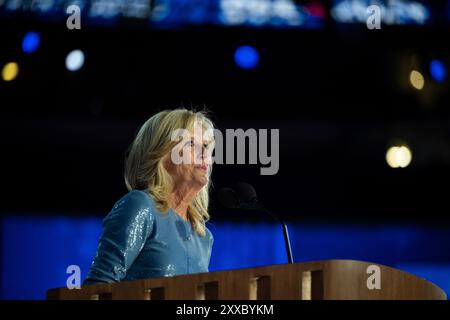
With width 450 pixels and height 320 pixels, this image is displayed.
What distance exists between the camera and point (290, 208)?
18.2 ft

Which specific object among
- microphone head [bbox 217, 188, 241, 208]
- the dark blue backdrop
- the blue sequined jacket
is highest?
the dark blue backdrop

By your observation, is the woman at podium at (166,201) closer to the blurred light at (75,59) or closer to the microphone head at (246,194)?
the microphone head at (246,194)

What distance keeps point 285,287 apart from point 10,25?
353cm

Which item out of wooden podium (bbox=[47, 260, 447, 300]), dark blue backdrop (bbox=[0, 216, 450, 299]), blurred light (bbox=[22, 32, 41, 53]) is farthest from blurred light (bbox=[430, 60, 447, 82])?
wooden podium (bbox=[47, 260, 447, 300])

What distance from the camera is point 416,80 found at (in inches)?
212

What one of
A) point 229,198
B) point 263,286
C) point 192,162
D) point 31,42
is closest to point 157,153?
point 192,162

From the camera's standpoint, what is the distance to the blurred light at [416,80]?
5.37 m

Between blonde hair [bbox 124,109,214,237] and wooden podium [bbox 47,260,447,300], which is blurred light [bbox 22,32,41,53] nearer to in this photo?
blonde hair [bbox 124,109,214,237]

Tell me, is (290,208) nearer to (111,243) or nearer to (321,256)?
(321,256)

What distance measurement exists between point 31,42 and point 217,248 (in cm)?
166

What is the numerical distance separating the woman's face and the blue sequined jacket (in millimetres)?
121

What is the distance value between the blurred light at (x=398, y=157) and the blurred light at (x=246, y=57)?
1003 mm

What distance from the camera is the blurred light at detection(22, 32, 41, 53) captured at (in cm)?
520

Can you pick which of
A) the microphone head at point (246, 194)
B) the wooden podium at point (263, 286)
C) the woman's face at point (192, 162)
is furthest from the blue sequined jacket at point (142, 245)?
the wooden podium at point (263, 286)
